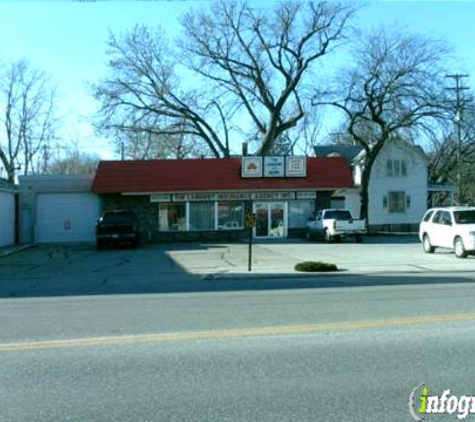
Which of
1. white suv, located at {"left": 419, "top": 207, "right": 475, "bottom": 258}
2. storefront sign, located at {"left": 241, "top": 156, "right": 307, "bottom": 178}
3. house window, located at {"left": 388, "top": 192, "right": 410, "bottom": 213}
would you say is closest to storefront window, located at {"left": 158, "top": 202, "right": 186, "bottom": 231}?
storefront sign, located at {"left": 241, "top": 156, "right": 307, "bottom": 178}

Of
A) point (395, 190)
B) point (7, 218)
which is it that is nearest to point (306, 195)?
point (7, 218)

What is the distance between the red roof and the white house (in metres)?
14.3

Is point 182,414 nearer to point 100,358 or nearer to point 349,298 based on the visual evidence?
point 100,358

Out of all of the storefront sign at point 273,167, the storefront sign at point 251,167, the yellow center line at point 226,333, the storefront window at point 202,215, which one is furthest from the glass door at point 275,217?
the yellow center line at point 226,333

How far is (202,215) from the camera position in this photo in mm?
37500

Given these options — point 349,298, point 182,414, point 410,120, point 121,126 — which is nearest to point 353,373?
point 182,414

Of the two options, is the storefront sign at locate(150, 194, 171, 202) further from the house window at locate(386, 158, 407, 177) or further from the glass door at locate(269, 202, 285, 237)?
the house window at locate(386, 158, 407, 177)

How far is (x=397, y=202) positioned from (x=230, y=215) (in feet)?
66.1

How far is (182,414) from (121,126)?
44.2 metres

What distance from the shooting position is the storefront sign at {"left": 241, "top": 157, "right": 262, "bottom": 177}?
37.3 metres

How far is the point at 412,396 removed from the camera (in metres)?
5.53

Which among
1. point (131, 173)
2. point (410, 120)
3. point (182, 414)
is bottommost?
point (182, 414)

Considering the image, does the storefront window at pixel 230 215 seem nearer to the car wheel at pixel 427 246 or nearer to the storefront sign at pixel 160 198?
the storefront sign at pixel 160 198

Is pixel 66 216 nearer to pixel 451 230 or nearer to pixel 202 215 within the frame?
pixel 202 215
